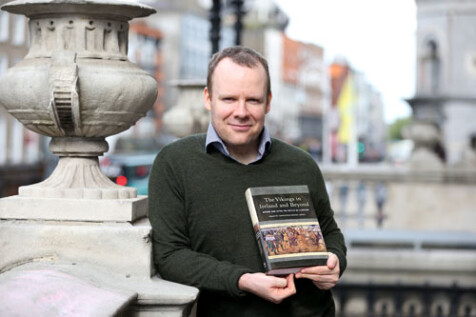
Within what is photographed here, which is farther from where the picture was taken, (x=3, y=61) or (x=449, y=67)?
(x=3, y=61)

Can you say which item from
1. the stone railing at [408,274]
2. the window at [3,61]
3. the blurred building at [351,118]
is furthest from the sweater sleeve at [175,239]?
the window at [3,61]

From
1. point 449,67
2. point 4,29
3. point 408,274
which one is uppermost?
point 4,29

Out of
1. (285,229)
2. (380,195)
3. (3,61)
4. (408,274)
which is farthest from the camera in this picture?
(3,61)

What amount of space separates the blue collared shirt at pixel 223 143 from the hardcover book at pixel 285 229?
0.63 feet

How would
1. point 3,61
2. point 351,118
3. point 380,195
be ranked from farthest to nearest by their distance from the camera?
point 3,61 → point 351,118 → point 380,195

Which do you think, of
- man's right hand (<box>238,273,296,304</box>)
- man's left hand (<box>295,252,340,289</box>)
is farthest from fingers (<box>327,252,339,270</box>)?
man's right hand (<box>238,273,296,304</box>)

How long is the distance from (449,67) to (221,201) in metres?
37.1

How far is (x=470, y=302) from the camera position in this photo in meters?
8.43

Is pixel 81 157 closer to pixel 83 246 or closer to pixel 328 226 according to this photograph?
pixel 83 246

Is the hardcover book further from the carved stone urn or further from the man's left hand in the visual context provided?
the carved stone urn

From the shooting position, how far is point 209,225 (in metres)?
3.61

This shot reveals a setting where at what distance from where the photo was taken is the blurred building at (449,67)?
3866 cm

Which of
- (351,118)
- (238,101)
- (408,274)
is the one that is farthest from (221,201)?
(351,118)

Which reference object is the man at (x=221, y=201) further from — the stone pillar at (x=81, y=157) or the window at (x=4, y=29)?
the window at (x=4, y=29)
